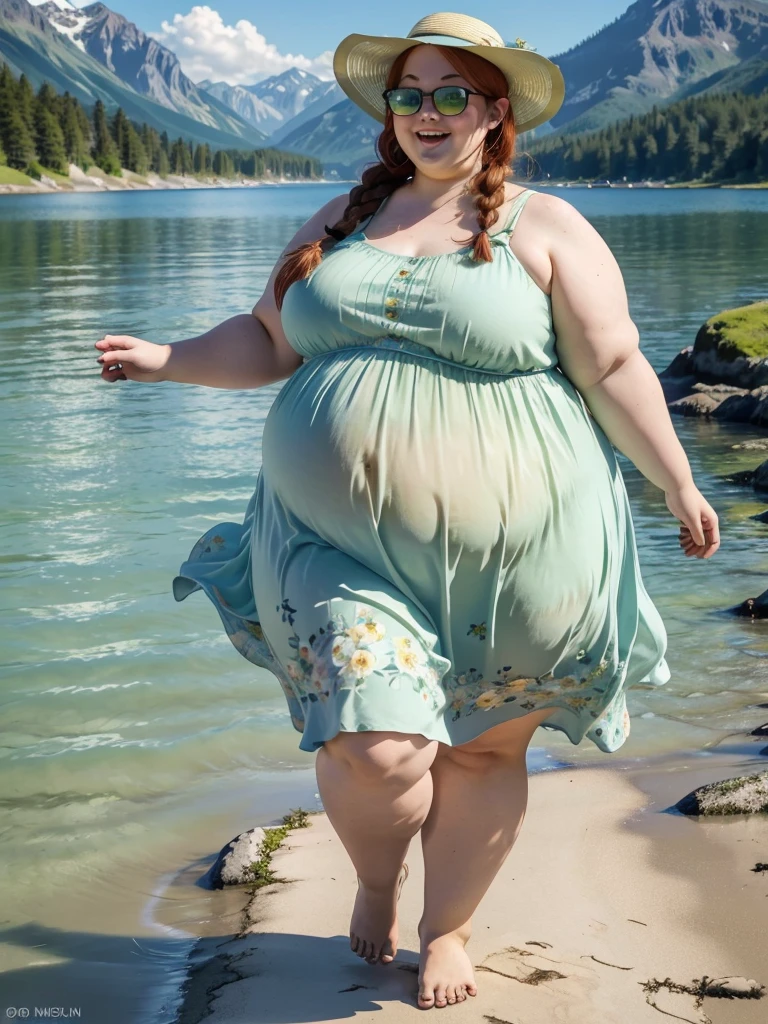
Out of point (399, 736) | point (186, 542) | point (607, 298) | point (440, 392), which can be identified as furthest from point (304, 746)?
point (186, 542)

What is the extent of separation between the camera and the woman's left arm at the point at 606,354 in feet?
8.66

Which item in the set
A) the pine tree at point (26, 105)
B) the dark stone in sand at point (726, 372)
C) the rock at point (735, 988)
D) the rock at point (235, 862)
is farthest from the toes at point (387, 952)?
the pine tree at point (26, 105)

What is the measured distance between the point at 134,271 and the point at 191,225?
1270 inches

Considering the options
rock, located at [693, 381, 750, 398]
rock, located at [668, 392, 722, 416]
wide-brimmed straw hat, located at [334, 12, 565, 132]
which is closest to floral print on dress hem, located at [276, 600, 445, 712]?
wide-brimmed straw hat, located at [334, 12, 565, 132]

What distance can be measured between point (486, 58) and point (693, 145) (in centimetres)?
17911

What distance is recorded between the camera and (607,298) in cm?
267

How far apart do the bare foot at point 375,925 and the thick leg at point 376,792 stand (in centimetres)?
9

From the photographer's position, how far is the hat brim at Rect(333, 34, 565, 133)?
107 inches

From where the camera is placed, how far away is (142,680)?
5824 millimetres

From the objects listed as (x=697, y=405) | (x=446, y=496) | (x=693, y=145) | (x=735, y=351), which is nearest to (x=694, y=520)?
(x=446, y=496)

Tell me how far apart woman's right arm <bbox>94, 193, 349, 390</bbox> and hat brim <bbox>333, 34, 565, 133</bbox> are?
27 cm

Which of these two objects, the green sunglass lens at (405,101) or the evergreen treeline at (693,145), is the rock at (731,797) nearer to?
the green sunglass lens at (405,101)

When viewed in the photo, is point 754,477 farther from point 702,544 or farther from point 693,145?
point 693,145

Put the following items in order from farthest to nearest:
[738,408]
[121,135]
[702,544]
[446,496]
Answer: [121,135]
[738,408]
[702,544]
[446,496]
